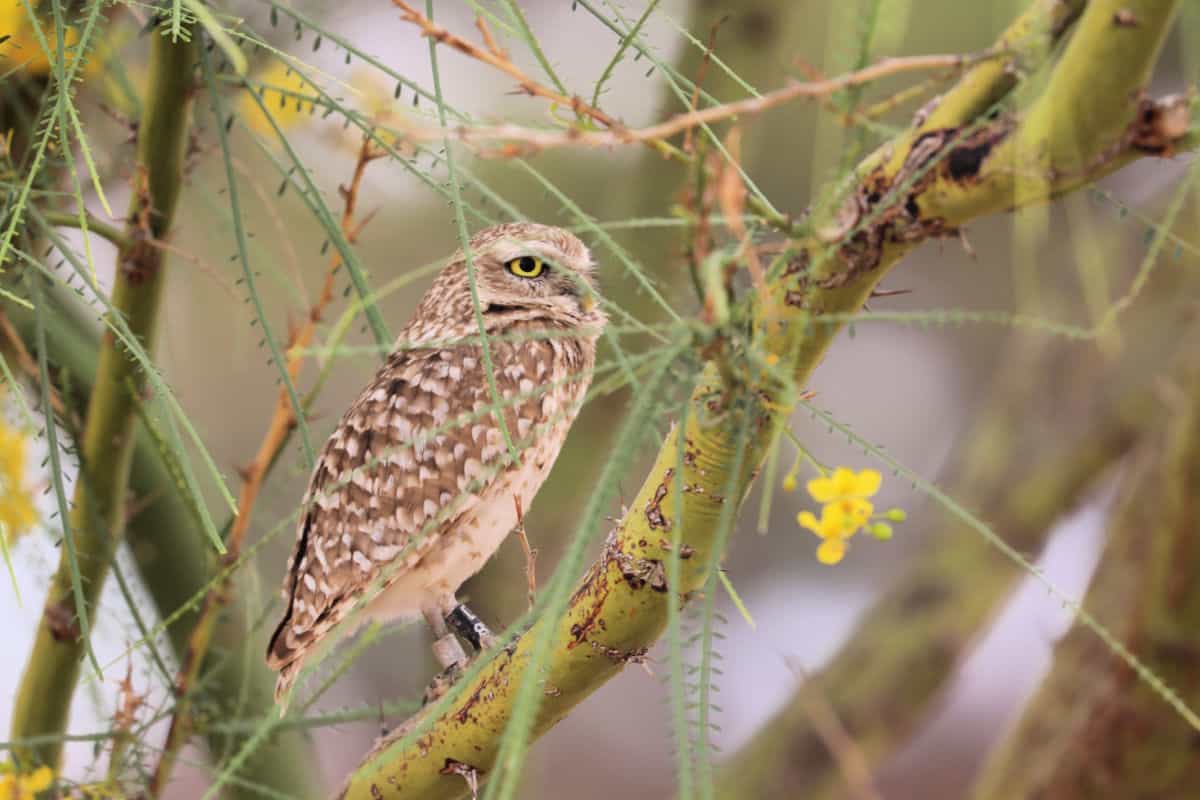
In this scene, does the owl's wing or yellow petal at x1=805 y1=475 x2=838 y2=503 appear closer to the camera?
yellow petal at x1=805 y1=475 x2=838 y2=503

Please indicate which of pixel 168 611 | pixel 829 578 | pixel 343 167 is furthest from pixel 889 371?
pixel 168 611

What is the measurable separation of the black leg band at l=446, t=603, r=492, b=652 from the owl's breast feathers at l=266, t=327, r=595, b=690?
0.08 m

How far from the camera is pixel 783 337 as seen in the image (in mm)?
539

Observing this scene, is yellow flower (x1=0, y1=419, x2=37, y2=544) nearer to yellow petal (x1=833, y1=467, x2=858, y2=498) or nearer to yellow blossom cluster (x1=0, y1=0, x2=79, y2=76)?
yellow blossom cluster (x1=0, y1=0, x2=79, y2=76)

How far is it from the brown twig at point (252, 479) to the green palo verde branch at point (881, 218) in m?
0.21

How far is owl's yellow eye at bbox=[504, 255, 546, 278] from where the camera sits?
1165 mm

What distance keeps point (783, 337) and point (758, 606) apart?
2237mm

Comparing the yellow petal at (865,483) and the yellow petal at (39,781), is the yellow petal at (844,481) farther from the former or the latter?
the yellow petal at (39,781)

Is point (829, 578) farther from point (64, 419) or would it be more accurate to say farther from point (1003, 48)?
point (1003, 48)

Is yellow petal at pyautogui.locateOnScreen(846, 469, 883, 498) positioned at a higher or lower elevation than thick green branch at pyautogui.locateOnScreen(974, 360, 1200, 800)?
higher

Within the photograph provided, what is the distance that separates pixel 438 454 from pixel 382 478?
0.05 metres

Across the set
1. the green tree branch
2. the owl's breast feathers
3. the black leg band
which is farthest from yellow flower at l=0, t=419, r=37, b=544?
the black leg band

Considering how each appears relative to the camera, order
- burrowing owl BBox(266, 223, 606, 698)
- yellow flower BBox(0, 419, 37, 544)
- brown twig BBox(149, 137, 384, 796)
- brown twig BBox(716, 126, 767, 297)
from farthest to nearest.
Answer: burrowing owl BBox(266, 223, 606, 698)
yellow flower BBox(0, 419, 37, 544)
brown twig BBox(149, 137, 384, 796)
brown twig BBox(716, 126, 767, 297)

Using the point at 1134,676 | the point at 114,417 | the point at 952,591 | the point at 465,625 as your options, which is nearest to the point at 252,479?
the point at 114,417
